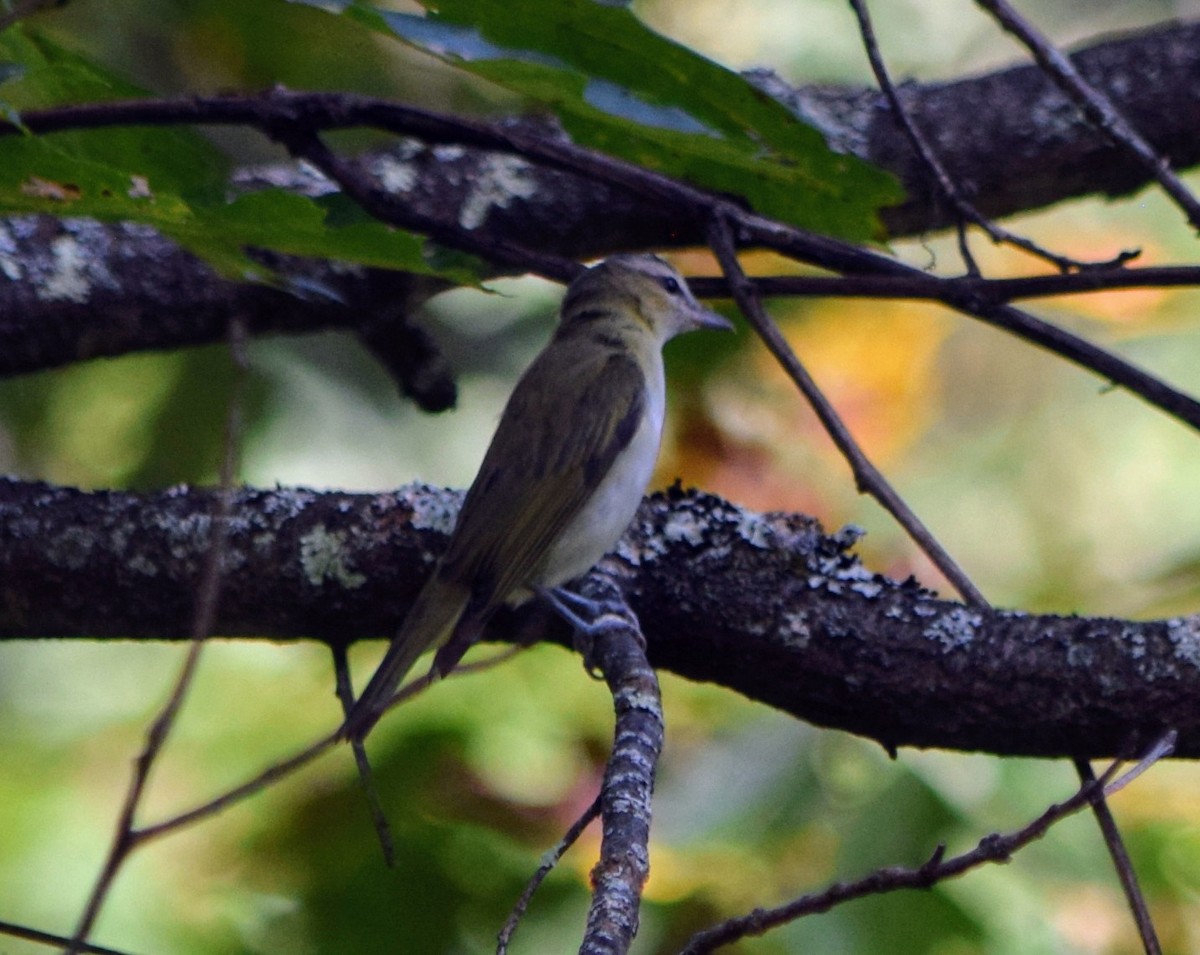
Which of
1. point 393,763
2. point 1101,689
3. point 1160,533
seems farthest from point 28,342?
point 1160,533

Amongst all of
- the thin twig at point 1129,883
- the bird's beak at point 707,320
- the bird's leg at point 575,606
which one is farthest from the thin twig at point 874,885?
the bird's beak at point 707,320

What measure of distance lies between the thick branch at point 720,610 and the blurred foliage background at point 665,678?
369mm

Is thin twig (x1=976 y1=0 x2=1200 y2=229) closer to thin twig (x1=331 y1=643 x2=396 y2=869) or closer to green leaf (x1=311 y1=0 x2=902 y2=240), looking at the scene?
green leaf (x1=311 y1=0 x2=902 y2=240)

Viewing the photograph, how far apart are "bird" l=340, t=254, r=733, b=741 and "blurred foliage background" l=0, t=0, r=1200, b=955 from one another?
337mm

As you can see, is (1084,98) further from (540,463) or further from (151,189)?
(151,189)

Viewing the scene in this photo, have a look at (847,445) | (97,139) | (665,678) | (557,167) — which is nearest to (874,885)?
(847,445)

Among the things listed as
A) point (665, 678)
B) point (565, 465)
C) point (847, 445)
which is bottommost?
point (847, 445)

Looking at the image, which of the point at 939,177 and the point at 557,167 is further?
the point at 939,177

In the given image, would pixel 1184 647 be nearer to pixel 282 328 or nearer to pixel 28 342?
pixel 282 328

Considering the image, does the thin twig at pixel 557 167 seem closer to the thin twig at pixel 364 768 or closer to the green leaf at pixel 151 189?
the green leaf at pixel 151 189

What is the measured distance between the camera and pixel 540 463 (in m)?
3.71

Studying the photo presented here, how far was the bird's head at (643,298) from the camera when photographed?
421 cm

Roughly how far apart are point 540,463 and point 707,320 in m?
0.92

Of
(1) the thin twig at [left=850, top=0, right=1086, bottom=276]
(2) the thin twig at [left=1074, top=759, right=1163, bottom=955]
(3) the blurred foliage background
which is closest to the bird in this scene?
(3) the blurred foliage background
